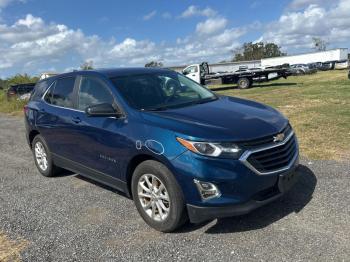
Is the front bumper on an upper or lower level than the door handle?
lower

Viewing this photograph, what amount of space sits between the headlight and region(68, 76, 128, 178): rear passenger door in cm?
100

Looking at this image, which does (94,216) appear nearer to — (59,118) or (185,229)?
(185,229)

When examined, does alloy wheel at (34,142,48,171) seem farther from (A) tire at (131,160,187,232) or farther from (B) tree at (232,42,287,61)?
Answer: (B) tree at (232,42,287,61)

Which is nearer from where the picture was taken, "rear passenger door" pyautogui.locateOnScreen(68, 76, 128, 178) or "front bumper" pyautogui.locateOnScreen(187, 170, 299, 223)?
"front bumper" pyautogui.locateOnScreen(187, 170, 299, 223)

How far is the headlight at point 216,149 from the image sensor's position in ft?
12.9

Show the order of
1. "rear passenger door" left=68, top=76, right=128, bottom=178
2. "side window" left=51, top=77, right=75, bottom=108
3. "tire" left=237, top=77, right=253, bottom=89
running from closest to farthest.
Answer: "rear passenger door" left=68, top=76, right=128, bottom=178 < "side window" left=51, top=77, right=75, bottom=108 < "tire" left=237, top=77, right=253, bottom=89

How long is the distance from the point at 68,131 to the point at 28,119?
182 cm

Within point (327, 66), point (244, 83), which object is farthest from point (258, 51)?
point (244, 83)

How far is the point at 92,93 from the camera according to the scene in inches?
218

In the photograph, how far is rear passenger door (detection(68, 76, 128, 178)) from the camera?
478cm

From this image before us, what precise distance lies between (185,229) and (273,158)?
4.07ft

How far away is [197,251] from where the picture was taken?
402 cm

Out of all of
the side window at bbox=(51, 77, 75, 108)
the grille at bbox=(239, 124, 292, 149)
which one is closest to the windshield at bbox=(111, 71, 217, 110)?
the side window at bbox=(51, 77, 75, 108)

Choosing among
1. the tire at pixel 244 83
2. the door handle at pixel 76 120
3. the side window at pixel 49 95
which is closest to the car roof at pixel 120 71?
the door handle at pixel 76 120
